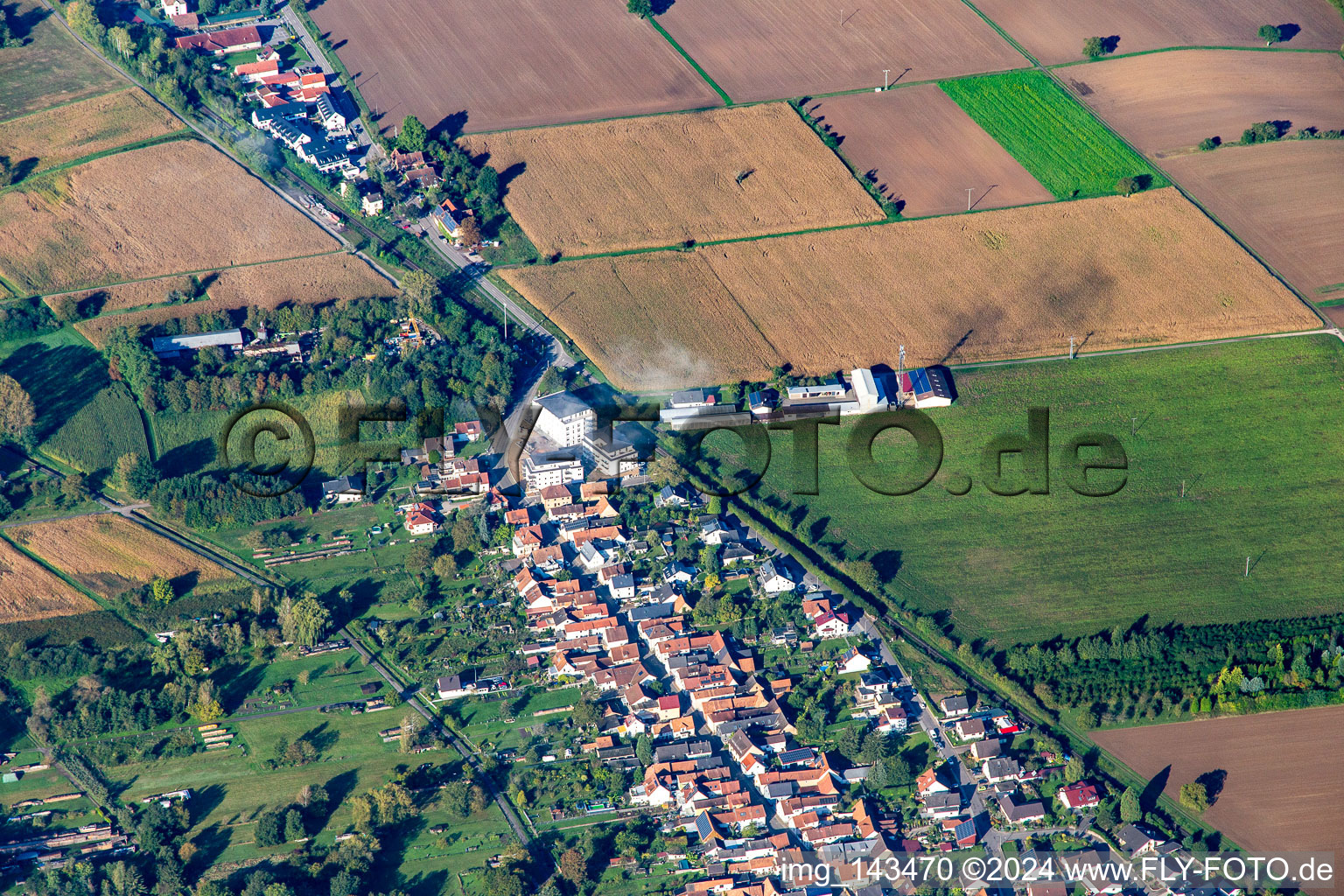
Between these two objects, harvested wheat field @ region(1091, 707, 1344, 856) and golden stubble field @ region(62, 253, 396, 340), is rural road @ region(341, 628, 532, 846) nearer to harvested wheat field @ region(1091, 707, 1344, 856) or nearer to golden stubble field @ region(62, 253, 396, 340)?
harvested wheat field @ region(1091, 707, 1344, 856)

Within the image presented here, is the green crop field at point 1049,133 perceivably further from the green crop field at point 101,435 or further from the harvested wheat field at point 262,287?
the green crop field at point 101,435

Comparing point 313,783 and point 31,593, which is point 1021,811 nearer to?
point 313,783

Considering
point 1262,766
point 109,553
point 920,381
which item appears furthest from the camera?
point 920,381

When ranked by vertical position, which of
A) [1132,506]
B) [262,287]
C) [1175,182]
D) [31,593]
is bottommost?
[31,593]

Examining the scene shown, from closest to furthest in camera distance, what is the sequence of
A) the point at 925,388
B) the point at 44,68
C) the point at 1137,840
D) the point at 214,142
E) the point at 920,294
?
the point at 1137,840 → the point at 925,388 → the point at 920,294 → the point at 214,142 → the point at 44,68

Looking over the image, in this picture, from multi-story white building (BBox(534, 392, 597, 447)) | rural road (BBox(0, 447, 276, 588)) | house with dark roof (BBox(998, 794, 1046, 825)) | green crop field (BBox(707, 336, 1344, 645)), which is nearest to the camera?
house with dark roof (BBox(998, 794, 1046, 825))

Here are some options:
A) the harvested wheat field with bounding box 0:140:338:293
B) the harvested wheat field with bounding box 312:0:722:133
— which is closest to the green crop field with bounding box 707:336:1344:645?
the harvested wheat field with bounding box 0:140:338:293

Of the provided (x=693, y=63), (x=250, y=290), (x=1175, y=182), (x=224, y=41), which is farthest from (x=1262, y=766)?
(x=224, y=41)
